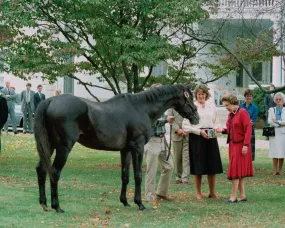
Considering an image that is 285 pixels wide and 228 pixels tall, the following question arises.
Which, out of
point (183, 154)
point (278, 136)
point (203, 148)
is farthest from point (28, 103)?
point (203, 148)

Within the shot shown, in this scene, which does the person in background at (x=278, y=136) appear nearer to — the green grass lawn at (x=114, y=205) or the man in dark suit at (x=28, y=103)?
the green grass lawn at (x=114, y=205)

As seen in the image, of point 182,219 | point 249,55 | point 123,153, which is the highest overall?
point 249,55

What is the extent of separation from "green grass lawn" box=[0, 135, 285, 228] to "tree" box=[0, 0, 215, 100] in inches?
98.6

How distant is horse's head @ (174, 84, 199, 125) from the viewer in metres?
13.7

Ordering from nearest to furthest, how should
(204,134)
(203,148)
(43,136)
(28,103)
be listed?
(43,136) → (204,134) → (203,148) → (28,103)

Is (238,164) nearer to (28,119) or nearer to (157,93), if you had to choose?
(157,93)

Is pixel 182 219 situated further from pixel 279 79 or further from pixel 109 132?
pixel 279 79

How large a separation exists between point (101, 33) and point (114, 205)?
21.9ft

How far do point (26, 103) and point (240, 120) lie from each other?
2037 centimetres

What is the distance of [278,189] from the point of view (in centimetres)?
1616

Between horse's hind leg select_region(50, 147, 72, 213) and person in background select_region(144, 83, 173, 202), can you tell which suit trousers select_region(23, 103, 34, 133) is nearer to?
person in background select_region(144, 83, 173, 202)

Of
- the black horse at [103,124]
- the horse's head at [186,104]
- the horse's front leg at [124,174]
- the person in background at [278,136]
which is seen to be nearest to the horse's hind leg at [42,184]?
Result: the black horse at [103,124]

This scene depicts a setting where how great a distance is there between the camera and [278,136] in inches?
760

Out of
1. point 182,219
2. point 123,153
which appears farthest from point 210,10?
point 182,219
